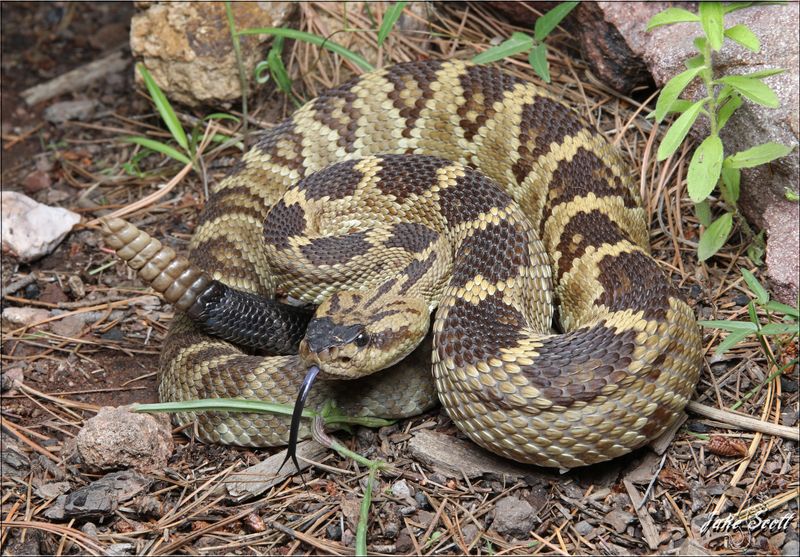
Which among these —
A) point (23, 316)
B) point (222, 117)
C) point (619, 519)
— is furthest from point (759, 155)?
point (23, 316)

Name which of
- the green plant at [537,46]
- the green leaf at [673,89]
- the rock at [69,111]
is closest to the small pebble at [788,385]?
the green leaf at [673,89]

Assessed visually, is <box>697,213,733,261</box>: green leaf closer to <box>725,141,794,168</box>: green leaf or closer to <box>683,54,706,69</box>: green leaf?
<box>725,141,794,168</box>: green leaf

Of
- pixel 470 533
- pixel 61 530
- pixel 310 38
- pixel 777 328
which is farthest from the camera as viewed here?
pixel 310 38

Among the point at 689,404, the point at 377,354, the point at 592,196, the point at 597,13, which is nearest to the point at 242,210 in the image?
the point at 377,354

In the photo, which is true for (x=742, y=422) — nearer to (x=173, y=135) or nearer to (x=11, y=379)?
(x=11, y=379)

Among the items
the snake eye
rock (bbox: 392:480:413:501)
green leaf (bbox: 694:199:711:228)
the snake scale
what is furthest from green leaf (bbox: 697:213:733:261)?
rock (bbox: 392:480:413:501)
